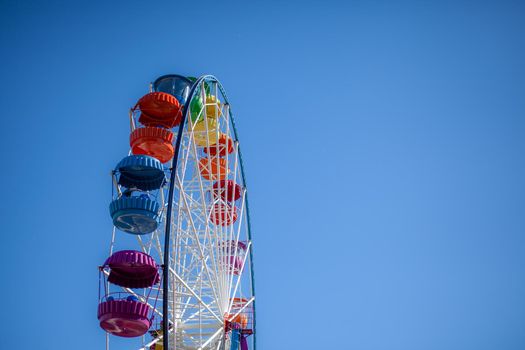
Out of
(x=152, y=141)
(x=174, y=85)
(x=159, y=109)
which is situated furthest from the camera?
(x=174, y=85)

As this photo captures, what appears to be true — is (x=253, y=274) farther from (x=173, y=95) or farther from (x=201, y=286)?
(x=173, y=95)

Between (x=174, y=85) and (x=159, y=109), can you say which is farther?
(x=174, y=85)

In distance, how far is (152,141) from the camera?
1689cm

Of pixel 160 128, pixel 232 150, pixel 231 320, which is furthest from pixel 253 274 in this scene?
pixel 160 128

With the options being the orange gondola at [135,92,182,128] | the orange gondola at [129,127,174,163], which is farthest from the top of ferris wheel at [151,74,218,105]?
the orange gondola at [129,127,174,163]

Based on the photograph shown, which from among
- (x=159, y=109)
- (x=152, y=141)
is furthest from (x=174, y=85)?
(x=152, y=141)

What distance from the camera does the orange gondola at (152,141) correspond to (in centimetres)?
1678

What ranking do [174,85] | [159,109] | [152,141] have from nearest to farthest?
[152,141]
[159,109]
[174,85]

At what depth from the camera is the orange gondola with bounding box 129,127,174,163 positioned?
661 inches

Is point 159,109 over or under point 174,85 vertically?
under

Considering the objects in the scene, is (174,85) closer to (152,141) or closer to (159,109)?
(159,109)

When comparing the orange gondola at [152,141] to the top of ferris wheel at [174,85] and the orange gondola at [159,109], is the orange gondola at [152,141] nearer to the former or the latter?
the orange gondola at [159,109]

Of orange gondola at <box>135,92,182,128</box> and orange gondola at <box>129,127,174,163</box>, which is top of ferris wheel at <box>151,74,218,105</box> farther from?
orange gondola at <box>129,127,174,163</box>

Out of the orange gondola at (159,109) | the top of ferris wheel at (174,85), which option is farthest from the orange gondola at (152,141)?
the top of ferris wheel at (174,85)
